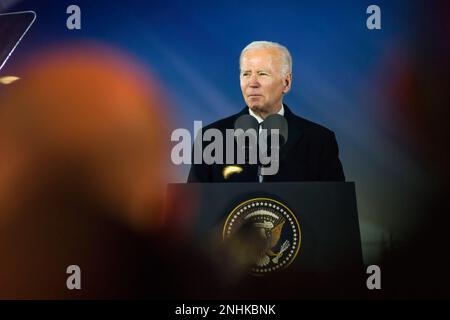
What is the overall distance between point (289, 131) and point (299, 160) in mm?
154

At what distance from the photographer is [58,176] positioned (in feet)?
10.2

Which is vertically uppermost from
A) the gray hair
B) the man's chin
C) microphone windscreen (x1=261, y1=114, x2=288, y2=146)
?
the gray hair

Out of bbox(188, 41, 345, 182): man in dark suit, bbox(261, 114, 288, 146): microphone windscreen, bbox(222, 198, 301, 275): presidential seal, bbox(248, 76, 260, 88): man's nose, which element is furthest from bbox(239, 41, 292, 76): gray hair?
bbox(222, 198, 301, 275): presidential seal

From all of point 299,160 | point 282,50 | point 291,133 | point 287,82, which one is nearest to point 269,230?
point 299,160

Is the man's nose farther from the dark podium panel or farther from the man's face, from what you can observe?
the dark podium panel

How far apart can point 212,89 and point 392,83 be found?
0.88 meters

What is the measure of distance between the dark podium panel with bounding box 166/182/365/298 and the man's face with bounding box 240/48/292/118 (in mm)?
402

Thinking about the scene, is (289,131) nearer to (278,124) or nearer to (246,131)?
(278,124)

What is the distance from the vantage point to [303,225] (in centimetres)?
306

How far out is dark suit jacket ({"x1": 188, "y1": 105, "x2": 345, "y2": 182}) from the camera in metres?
3.09

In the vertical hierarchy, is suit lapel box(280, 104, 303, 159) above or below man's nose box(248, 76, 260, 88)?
below

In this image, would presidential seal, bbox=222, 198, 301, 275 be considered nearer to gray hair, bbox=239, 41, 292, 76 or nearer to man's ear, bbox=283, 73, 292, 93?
man's ear, bbox=283, 73, 292, 93

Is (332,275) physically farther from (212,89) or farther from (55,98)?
(55,98)

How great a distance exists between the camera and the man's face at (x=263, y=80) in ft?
10.2
